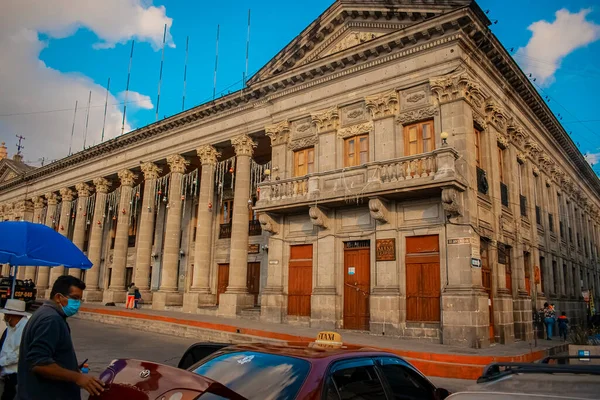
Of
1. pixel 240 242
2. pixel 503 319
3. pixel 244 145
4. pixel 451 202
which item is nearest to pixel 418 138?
pixel 451 202

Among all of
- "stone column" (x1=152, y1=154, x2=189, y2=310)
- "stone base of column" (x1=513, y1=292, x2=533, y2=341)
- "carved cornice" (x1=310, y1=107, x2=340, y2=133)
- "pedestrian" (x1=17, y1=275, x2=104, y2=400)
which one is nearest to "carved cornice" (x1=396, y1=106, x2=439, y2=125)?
"carved cornice" (x1=310, y1=107, x2=340, y2=133)

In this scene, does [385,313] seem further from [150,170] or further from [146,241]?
[150,170]

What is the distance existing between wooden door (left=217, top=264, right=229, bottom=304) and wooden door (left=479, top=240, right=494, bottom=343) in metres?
17.7

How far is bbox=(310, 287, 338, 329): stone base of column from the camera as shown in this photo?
19.7 meters

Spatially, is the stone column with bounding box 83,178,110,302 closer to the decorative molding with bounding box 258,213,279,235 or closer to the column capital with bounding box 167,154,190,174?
the column capital with bounding box 167,154,190,174

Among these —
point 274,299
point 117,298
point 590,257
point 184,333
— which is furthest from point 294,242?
point 590,257

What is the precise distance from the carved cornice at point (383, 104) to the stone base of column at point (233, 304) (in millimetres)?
11562

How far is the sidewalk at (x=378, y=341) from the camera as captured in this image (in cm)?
1244

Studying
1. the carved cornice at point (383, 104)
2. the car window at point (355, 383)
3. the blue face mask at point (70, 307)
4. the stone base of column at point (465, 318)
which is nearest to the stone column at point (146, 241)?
the carved cornice at point (383, 104)

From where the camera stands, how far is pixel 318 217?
2036 centimetres

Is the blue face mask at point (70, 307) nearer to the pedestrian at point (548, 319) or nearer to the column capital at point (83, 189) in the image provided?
the pedestrian at point (548, 319)

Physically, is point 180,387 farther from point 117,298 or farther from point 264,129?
point 117,298

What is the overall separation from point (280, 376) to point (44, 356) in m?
2.05

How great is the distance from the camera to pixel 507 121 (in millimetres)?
22406
